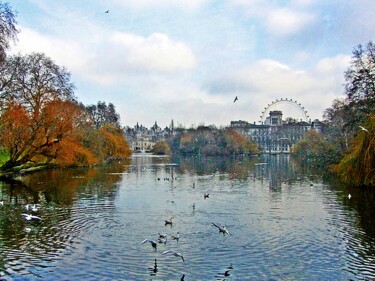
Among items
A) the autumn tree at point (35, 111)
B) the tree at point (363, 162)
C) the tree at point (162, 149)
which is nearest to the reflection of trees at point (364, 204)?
the tree at point (363, 162)

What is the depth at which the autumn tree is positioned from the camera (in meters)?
41.7

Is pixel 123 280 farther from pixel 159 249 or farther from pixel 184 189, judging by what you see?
pixel 184 189

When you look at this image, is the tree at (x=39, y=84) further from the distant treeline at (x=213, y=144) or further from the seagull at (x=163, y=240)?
the distant treeline at (x=213, y=144)

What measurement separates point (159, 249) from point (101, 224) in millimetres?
4931

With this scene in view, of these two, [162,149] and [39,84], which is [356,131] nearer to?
[39,84]

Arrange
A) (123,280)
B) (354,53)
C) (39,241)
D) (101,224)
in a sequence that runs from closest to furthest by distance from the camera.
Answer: (123,280)
(39,241)
(101,224)
(354,53)

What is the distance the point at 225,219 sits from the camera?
20172mm

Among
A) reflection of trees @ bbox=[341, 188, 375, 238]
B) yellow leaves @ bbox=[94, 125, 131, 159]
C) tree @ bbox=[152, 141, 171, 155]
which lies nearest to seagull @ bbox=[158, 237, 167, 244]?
reflection of trees @ bbox=[341, 188, 375, 238]

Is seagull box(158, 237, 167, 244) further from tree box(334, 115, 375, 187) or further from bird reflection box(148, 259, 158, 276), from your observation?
tree box(334, 115, 375, 187)

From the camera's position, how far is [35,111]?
46219 mm

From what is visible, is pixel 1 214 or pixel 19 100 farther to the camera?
pixel 19 100

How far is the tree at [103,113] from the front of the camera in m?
96.3

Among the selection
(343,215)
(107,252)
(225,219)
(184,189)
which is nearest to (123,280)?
(107,252)

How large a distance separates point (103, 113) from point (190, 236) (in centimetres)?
8516
